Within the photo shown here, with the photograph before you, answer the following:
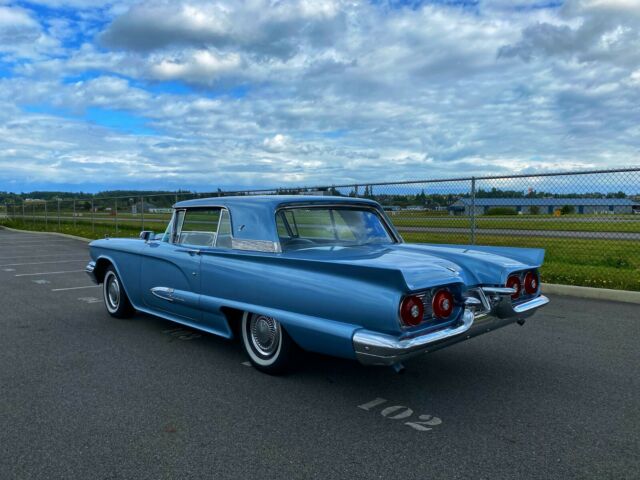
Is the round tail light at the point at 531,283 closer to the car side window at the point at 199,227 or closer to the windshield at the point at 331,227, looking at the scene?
the windshield at the point at 331,227

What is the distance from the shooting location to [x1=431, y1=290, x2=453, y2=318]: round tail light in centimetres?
343

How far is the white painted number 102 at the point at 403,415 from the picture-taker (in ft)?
10.7

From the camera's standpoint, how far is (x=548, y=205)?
9078mm

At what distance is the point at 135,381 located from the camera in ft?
13.3

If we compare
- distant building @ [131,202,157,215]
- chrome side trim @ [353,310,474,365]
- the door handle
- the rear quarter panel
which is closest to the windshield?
the rear quarter panel

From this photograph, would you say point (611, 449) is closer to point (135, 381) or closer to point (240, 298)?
point (240, 298)

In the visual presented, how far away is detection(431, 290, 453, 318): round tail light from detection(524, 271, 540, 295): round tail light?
1092 millimetres

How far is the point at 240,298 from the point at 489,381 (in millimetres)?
2002

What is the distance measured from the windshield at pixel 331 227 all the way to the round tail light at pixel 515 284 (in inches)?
46.8

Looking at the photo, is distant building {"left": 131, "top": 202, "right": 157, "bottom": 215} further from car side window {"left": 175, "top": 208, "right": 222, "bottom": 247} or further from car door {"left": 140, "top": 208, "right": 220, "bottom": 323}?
car side window {"left": 175, "top": 208, "right": 222, "bottom": 247}

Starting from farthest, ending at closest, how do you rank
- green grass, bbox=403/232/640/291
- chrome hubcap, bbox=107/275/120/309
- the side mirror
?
1. green grass, bbox=403/232/640/291
2. chrome hubcap, bbox=107/275/120/309
3. the side mirror

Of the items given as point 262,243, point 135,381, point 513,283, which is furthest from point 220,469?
point 513,283

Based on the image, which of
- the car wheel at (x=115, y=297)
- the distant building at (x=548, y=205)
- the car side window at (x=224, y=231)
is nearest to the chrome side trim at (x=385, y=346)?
the car side window at (x=224, y=231)

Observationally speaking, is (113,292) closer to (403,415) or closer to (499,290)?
(403,415)
